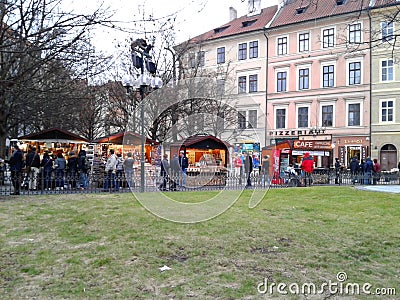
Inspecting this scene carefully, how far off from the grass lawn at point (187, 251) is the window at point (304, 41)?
34046mm

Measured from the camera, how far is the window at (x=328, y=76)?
132 ft

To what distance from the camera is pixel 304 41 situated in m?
41.8

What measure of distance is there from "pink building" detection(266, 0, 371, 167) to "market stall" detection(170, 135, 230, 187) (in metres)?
24.6

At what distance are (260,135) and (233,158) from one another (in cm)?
328

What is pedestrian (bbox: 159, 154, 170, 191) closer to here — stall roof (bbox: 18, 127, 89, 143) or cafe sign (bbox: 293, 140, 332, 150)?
stall roof (bbox: 18, 127, 89, 143)

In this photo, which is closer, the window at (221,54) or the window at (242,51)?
the window at (221,54)

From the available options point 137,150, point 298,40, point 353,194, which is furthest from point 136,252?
point 298,40

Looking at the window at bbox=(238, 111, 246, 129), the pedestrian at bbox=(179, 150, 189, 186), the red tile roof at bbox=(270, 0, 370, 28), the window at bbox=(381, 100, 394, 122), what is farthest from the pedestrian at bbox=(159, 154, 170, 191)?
the window at bbox=(381, 100, 394, 122)

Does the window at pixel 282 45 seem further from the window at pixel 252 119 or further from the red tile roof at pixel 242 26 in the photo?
the window at pixel 252 119

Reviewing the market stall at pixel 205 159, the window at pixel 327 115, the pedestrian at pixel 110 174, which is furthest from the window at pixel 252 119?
the window at pixel 327 115

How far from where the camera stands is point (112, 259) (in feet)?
19.4

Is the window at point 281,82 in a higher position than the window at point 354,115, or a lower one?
higher

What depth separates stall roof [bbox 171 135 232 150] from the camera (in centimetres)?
917

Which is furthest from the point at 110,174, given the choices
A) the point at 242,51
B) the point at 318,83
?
the point at 242,51
